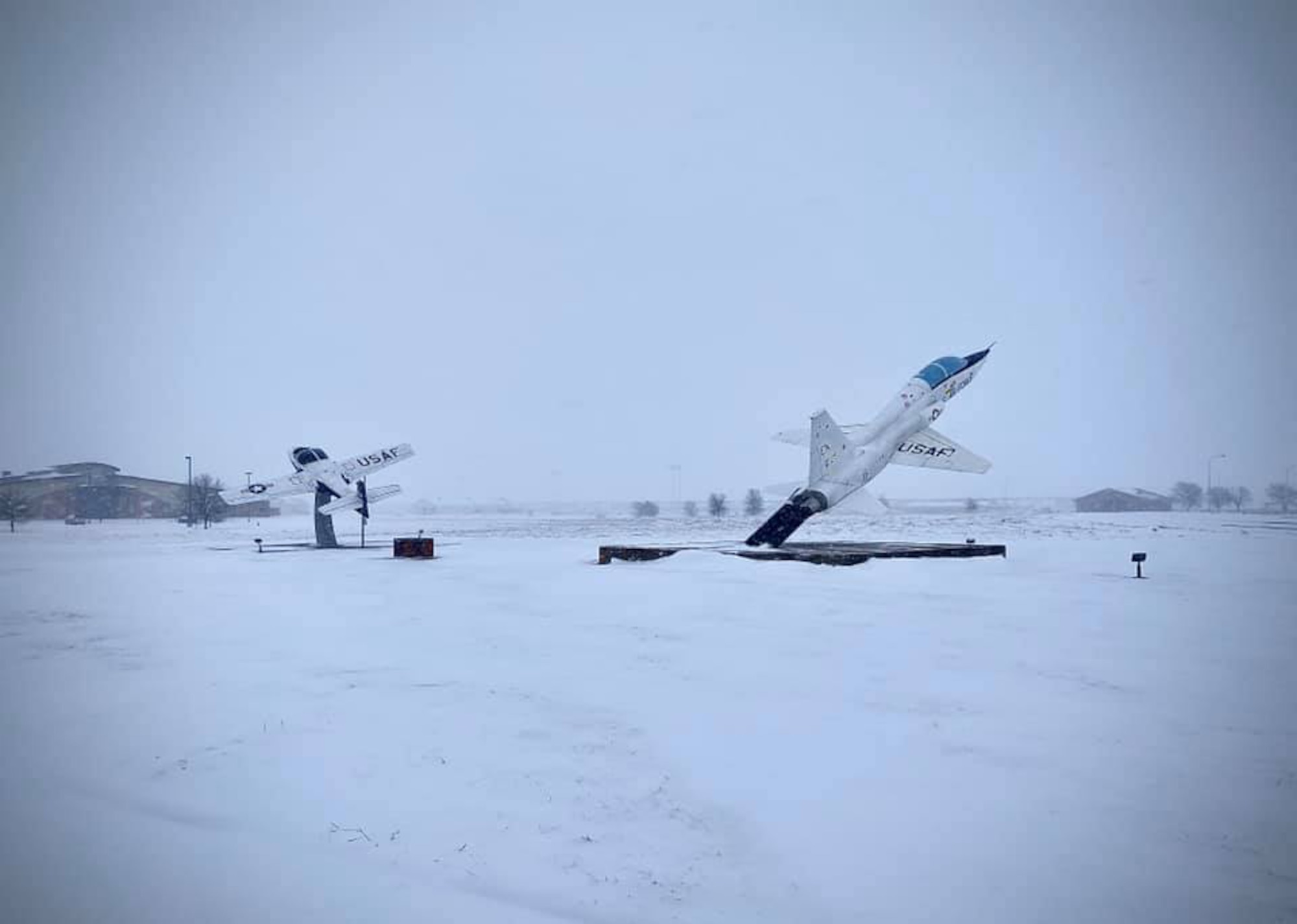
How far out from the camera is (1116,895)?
13.9 feet

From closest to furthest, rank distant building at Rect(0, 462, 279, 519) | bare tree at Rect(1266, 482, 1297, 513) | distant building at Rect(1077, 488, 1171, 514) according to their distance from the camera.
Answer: distant building at Rect(0, 462, 279, 519), bare tree at Rect(1266, 482, 1297, 513), distant building at Rect(1077, 488, 1171, 514)

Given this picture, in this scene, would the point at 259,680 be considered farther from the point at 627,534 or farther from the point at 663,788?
the point at 627,534

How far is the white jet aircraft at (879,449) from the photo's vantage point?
25.3 metres

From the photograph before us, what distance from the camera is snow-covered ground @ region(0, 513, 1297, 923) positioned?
4.30m

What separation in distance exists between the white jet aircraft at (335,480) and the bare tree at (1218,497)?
133217 millimetres

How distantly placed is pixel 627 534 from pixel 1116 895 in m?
41.3

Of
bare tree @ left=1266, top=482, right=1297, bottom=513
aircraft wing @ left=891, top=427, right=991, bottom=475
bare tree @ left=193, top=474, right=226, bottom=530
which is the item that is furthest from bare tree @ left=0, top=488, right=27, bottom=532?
bare tree @ left=1266, top=482, right=1297, bottom=513

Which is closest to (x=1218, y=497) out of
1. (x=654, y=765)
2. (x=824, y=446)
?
(x=824, y=446)

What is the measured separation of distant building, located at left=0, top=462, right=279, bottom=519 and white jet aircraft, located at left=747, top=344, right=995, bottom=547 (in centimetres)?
6304

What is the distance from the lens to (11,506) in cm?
5175

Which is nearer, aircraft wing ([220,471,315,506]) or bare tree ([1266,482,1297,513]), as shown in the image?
aircraft wing ([220,471,315,506])

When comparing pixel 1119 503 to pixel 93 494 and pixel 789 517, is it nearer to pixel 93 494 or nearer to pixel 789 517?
pixel 789 517

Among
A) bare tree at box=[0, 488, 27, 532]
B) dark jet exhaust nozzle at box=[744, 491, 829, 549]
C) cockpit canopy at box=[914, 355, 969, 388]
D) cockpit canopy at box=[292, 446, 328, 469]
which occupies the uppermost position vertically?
cockpit canopy at box=[914, 355, 969, 388]

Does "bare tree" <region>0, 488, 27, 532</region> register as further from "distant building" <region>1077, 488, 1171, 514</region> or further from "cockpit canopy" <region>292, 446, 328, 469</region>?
"distant building" <region>1077, 488, 1171, 514</region>
